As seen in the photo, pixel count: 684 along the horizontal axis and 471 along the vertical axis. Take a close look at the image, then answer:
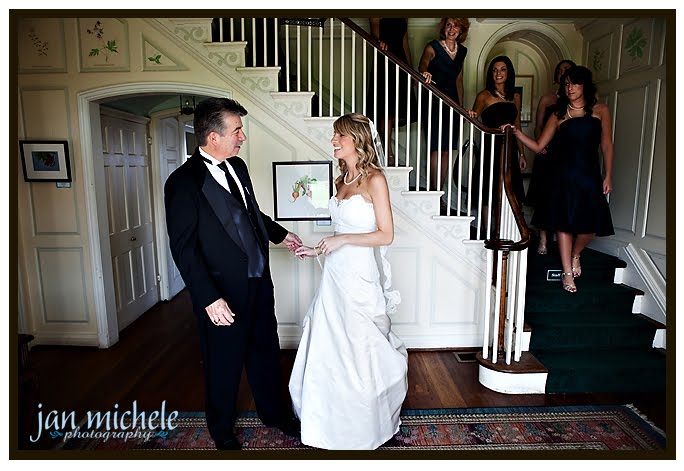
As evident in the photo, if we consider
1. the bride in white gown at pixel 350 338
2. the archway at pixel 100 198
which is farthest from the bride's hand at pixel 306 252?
the archway at pixel 100 198

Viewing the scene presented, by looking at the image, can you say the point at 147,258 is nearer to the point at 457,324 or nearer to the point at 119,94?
the point at 119,94

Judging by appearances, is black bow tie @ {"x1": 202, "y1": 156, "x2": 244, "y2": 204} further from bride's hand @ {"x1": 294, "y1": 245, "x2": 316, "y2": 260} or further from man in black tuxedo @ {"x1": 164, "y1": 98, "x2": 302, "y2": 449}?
bride's hand @ {"x1": 294, "y1": 245, "x2": 316, "y2": 260}

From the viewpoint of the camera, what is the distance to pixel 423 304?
356 cm

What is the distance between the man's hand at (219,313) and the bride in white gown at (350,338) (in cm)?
52

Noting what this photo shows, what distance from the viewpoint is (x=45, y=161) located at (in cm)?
339

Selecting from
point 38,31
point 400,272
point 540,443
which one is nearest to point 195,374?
point 400,272

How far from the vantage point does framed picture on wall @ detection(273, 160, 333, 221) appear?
3.38m

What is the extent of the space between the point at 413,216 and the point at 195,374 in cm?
197

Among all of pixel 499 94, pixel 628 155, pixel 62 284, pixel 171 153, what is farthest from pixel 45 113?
pixel 628 155

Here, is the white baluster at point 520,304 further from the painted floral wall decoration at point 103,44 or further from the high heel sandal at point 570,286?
the painted floral wall decoration at point 103,44

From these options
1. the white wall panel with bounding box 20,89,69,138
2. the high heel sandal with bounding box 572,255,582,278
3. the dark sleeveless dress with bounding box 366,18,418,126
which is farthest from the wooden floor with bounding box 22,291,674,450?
Answer: the dark sleeveless dress with bounding box 366,18,418,126

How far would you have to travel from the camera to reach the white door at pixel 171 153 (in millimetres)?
4809

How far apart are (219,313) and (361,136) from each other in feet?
3.42

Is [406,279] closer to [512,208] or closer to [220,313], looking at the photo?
[512,208]
